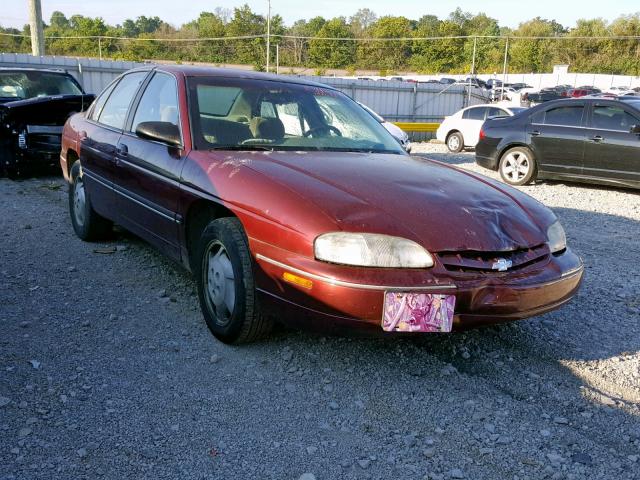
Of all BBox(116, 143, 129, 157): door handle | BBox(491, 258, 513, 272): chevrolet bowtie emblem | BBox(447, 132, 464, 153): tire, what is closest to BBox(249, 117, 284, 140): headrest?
BBox(116, 143, 129, 157): door handle

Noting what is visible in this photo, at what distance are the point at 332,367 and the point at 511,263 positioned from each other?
3.55 feet

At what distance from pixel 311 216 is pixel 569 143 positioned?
325 inches

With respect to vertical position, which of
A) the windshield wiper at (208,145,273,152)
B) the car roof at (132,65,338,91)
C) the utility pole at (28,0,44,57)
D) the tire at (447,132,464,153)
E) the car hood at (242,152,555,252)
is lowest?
the tire at (447,132,464,153)

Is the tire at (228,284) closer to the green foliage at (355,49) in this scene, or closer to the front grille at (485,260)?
the front grille at (485,260)

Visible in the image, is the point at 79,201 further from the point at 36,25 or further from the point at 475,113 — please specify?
the point at 36,25

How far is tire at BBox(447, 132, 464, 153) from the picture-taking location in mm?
17422

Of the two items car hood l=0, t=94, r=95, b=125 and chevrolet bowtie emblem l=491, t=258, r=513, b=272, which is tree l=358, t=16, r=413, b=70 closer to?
car hood l=0, t=94, r=95, b=125

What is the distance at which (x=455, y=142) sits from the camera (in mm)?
17562

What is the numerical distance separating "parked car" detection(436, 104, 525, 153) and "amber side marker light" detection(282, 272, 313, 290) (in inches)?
592

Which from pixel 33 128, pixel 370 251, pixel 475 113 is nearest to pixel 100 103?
pixel 370 251

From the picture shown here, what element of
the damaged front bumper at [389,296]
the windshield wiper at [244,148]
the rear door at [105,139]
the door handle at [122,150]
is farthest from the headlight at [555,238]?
the rear door at [105,139]

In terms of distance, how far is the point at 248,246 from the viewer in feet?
10.5

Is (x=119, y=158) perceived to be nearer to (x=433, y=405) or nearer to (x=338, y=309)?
(x=338, y=309)

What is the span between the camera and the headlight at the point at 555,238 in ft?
11.1
